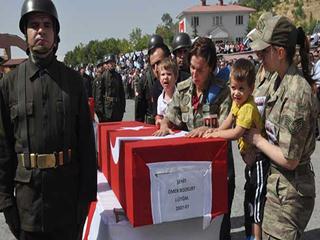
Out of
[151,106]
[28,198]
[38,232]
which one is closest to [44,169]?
[28,198]

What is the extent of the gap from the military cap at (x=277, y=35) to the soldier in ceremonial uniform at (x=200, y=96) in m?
0.78

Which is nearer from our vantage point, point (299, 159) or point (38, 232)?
point (299, 159)

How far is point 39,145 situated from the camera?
2.44 m

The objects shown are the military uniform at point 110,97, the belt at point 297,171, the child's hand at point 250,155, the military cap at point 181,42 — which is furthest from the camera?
the military uniform at point 110,97

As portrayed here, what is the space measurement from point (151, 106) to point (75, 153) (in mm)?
2574

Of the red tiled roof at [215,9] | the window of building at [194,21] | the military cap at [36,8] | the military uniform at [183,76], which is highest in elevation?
the red tiled roof at [215,9]

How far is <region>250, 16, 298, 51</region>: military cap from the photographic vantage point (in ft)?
7.57

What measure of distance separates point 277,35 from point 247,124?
55 cm

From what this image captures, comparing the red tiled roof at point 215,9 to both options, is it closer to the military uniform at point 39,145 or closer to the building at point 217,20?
the building at point 217,20

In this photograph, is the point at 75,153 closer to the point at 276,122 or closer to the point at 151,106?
the point at 276,122

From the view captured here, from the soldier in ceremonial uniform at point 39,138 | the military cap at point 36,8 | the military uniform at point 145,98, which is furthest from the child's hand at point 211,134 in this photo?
the military uniform at point 145,98

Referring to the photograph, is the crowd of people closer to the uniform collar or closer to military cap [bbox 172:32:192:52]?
the uniform collar

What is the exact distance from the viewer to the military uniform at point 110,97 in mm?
9203

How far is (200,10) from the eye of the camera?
344 ft
